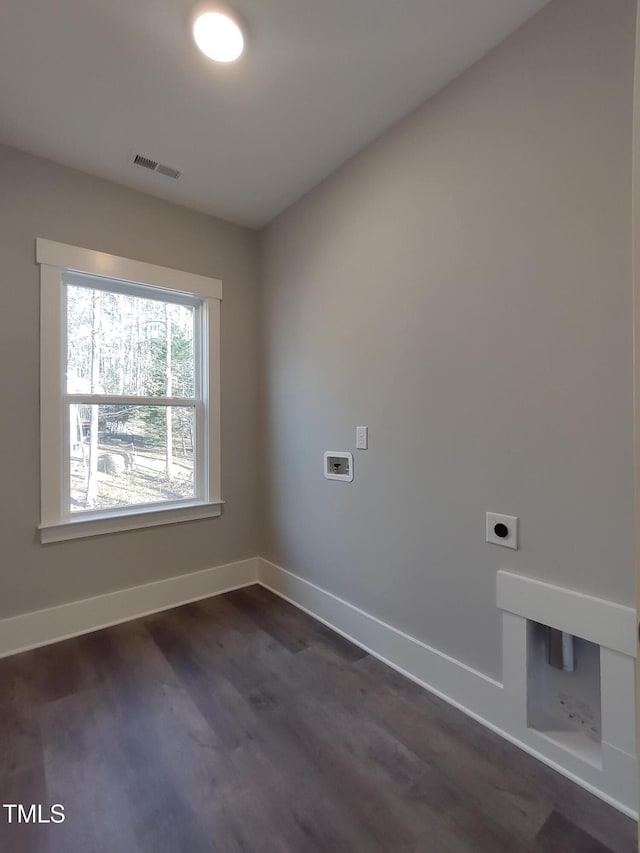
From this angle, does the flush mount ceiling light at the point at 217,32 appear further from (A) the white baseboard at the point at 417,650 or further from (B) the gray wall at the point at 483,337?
(A) the white baseboard at the point at 417,650

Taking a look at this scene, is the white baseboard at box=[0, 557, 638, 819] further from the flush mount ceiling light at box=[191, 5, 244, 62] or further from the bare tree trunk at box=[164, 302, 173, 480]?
the flush mount ceiling light at box=[191, 5, 244, 62]

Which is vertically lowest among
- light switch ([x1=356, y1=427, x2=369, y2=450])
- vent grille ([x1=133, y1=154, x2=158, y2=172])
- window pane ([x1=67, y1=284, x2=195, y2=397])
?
light switch ([x1=356, y1=427, x2=369, y2=450])

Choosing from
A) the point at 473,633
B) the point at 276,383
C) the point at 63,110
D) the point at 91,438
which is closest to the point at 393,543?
the point at 473,633

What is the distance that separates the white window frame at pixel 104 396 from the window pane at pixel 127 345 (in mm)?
71

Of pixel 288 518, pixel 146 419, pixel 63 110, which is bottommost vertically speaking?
pixel 288 518

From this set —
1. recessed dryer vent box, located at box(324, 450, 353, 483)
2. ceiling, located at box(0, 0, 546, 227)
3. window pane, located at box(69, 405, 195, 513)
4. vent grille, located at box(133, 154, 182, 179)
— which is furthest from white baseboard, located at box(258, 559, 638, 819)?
vent grille, located at box(133, 154, 182, 179)

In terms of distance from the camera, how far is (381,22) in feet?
4.91

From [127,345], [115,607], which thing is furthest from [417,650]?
[127,345]

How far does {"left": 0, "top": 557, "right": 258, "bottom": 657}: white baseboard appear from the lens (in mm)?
2168

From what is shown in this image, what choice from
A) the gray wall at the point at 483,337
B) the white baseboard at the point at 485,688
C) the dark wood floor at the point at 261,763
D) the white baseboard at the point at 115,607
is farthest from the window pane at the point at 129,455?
the white baseboard at the point at 485,688

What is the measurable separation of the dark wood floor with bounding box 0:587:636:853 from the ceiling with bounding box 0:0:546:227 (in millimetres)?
2783

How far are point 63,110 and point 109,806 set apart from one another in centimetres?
290

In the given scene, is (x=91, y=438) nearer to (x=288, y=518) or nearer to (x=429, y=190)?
(x=288, y=518)

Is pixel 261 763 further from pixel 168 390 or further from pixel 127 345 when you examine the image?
pixel 127 345
